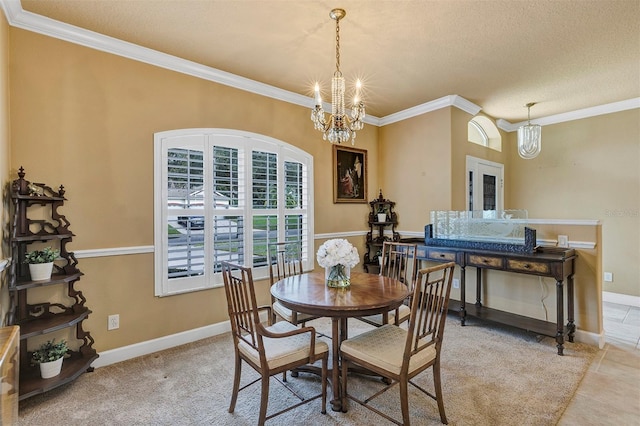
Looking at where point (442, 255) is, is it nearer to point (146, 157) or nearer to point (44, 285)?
point (146, 157)

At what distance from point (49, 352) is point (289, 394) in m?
1.73

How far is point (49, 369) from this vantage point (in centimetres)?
218

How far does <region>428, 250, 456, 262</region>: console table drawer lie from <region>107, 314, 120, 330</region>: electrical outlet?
332 centimetres

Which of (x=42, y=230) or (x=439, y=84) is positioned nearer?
(x=42, y=230)

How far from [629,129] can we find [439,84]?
2.95 m

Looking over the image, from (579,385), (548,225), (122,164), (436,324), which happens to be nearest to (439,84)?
(548,225)

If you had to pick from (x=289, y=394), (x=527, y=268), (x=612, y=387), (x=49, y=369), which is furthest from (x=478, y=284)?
(x=49, y=369)

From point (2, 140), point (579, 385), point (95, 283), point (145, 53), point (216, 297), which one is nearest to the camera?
point (2, 140)

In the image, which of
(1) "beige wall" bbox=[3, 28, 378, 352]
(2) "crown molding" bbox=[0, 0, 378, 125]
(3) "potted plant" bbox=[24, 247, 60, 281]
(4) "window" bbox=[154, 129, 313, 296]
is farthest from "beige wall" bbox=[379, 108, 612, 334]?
(3) "potted plant" bbox=[24, 247, 60, 281]

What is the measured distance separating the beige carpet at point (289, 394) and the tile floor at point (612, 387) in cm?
8

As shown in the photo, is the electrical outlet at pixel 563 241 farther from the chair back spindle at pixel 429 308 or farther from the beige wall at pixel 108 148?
the beige wall at pixel 108 148

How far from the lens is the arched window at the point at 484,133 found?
16.0 feet

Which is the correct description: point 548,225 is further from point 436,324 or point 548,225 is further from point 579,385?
point 436,324

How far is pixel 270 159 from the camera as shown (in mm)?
3729
